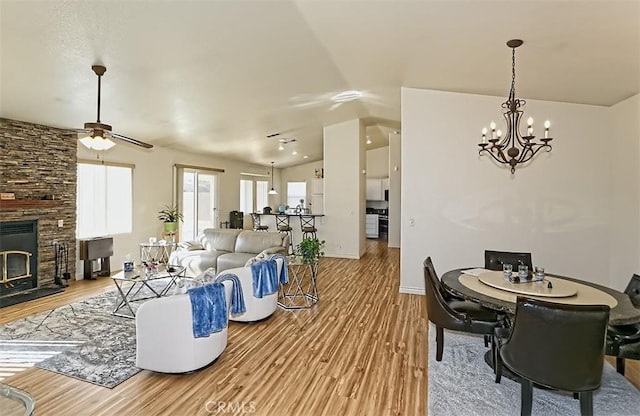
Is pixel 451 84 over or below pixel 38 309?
over

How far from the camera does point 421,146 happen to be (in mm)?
5504

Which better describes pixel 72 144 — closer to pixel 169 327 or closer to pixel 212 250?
pixel 212 250

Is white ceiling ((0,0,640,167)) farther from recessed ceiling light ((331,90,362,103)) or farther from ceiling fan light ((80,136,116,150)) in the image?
ceiling fan light ((80,136,116,150))

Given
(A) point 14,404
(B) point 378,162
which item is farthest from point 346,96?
(B) point 378,162

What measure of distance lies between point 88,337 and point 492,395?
4.05 metres

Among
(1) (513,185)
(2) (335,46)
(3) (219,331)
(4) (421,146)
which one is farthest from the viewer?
(4) (421,146)

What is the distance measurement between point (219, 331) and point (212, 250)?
11.9 feet

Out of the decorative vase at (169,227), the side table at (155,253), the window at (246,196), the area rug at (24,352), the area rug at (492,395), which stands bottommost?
the area rug at (492,395)

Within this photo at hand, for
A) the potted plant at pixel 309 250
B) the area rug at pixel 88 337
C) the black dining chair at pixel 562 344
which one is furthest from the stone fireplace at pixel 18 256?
the black dining chair at pixel 562 344

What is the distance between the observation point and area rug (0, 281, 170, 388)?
3.06 m

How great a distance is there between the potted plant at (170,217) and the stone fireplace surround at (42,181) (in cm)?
188

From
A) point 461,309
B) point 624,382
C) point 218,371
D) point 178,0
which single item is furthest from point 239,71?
point 624,382

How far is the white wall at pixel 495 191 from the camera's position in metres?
4.88

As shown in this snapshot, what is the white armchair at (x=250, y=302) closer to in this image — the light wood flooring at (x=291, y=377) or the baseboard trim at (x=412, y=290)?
the light wood flooring at (x=291, y=377)
